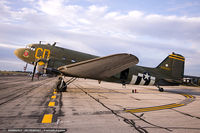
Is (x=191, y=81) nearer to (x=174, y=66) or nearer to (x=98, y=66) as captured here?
(x=174, y=66)

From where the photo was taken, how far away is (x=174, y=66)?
15.9 m

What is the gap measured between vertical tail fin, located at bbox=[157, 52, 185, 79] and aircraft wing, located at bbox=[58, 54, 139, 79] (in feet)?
25.4

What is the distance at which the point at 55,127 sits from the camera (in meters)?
3.37

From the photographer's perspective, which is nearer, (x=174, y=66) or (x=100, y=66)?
(x=100, y=66)

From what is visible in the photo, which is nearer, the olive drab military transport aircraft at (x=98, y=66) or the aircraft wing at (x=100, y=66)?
the aircraft wing at (x=100, y=66)

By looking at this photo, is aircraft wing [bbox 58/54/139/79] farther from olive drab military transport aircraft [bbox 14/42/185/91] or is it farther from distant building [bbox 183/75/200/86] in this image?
distant building [bbox 183/75/200/86]

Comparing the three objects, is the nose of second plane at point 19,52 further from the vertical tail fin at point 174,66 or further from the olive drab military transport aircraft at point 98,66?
the vertical tail fin at point 174,66

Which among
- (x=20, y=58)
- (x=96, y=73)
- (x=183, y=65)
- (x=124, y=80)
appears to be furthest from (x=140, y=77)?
(x=20, y=58)

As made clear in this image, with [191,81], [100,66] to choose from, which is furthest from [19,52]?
[191,81]

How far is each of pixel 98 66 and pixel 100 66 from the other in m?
0.16

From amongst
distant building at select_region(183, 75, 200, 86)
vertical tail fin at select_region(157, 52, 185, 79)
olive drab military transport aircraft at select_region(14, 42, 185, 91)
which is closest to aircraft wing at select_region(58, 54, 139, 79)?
olive drab military transport aircraft at select_region(14, 42, 185, 91)

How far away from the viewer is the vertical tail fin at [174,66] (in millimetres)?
15953

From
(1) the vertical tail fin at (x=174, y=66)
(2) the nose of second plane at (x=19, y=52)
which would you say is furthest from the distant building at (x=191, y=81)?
(2) the nose of second plane at (x=19, y=52)

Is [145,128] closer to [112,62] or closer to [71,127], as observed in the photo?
[71,127]
